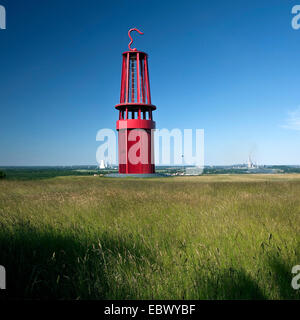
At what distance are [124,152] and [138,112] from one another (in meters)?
5.87

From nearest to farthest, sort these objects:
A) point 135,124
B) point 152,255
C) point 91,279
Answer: point 91,279
point 152,255
point 135,124

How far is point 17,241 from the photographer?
246 cm

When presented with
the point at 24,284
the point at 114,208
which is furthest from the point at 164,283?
the point at 114,208

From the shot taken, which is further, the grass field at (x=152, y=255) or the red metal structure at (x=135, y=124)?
the red metal structure at (x=135, y=124)

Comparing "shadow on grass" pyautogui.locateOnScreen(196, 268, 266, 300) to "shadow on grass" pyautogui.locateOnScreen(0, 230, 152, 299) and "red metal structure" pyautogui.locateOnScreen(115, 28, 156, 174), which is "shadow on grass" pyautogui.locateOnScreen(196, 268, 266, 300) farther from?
"red metal structure" pyautogui.locateOnScreen(115, 28, 156, 174)

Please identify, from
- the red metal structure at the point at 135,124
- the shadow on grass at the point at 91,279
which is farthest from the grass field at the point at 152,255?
the red metal structure at the point at 135,124

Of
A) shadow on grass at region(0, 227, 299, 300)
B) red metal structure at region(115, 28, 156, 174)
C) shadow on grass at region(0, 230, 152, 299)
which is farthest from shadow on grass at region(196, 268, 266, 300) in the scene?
red metal structure at region(115, 28, 156, 174)

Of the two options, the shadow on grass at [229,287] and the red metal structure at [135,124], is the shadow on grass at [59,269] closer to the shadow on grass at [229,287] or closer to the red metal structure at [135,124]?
the shadow on grass at [229,287]

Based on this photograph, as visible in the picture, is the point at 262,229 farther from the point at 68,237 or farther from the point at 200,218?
the point at 68,237

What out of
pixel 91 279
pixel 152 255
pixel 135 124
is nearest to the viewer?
pixel 91 279

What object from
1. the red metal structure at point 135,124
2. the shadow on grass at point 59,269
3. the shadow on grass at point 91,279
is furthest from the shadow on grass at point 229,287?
the red metal structure at point 135,124

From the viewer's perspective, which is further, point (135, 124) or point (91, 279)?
point (135, 124)

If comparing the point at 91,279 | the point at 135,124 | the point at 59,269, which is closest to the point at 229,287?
the point at 91,279

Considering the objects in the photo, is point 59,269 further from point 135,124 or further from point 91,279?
point 135,124
